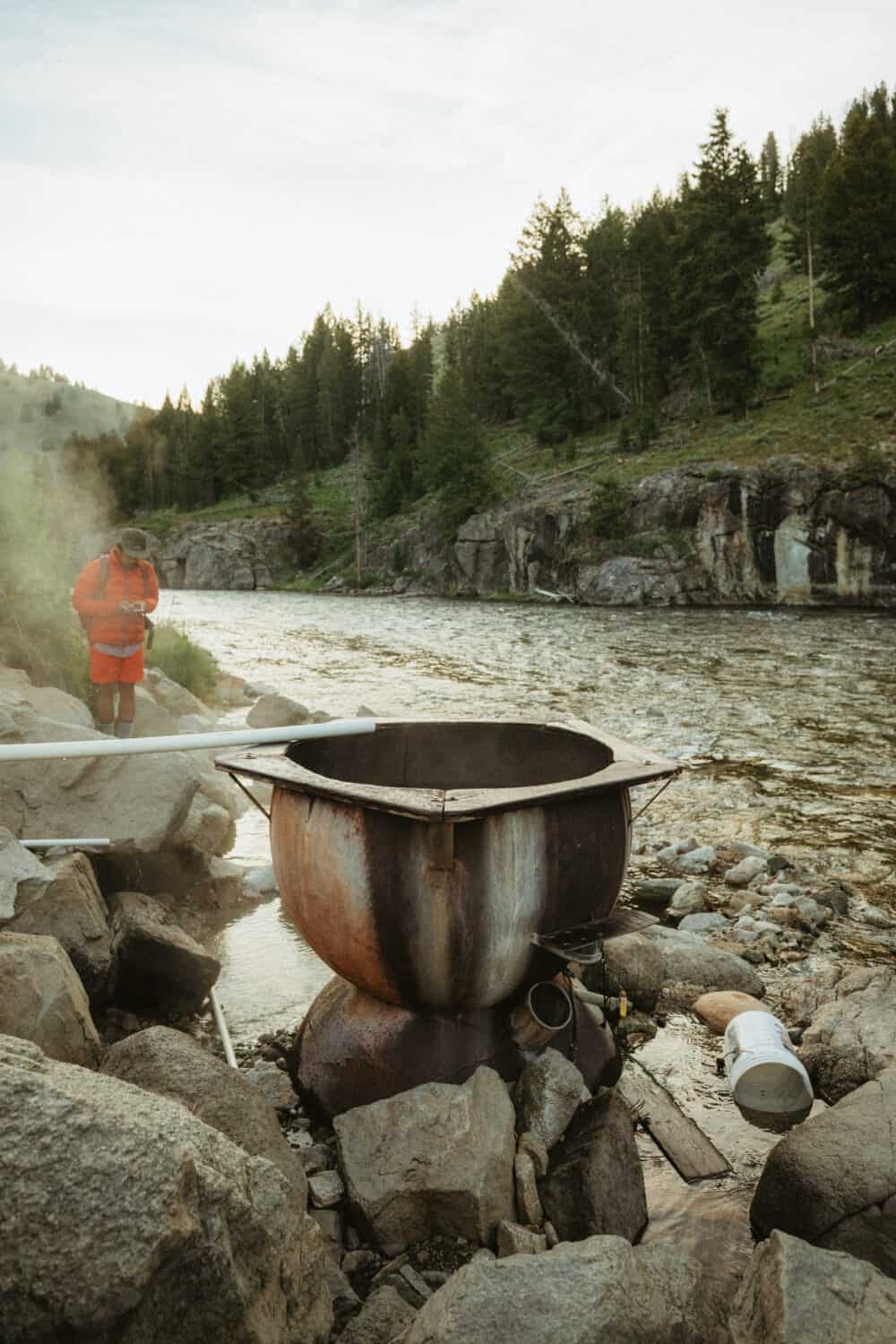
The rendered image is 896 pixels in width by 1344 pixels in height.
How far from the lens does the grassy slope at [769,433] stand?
32.8 m

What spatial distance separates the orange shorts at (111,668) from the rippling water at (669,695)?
1583mm

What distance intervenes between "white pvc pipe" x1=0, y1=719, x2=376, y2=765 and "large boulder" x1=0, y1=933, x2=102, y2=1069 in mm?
635

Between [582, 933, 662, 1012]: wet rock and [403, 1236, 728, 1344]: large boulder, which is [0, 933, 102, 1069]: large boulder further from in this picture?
[582, 933, 662, 1012]: wet rock

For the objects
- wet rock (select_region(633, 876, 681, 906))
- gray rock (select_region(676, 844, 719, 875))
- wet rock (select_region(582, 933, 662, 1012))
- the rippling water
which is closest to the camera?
wet rock (select_region(582, 933, 662, 1012))

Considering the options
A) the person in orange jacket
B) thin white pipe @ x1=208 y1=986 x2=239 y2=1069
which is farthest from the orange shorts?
thin white pipe @ x1=208 y1=986 x2=239 y2=1069

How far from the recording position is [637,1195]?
2.67m

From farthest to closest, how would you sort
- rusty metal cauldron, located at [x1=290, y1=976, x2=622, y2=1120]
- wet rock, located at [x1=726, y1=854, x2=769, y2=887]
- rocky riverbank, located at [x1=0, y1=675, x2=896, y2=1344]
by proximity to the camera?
wet rock, located at [x1=726, y1=854, x2=769, y2=887], rusty metal cauldron, located at [x1=290, y1=976, x2=622, y2=1120], rocky riverbank, located at [x1=0, y1=675, x2=896, y2=1344]

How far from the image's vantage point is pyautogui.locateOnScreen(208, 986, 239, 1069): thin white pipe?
339 centimetres

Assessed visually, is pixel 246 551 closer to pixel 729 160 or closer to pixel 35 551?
pixel 729 160

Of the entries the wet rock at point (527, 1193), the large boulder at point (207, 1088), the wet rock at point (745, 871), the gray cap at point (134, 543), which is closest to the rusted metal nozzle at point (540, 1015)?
the wet rock at point (527, 1193)

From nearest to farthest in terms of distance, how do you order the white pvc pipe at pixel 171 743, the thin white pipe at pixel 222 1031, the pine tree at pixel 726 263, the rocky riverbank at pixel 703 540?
1. the white pvc pipe at pixel 171 743
2. the thin white pipe at pixel 222 1031
3. the rocky riverbank at pixel 703 540
4. the pine tree at pixel 726 263

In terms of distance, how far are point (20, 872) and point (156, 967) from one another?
0.79m

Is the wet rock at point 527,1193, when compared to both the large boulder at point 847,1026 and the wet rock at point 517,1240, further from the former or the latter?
the large boulder at point 847,1026

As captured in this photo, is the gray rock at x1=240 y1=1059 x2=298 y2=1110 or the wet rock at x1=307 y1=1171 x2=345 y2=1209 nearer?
the wet rock at x1=307 y1=1171 x2=345 y2=1209
